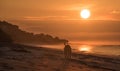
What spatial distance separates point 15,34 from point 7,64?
2852 inches

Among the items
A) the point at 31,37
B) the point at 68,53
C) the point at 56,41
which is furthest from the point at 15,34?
the point at 68,53

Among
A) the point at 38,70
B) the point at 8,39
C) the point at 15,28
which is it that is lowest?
the point at 38,70

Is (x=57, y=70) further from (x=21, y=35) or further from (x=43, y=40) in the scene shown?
(x=43, y=40)

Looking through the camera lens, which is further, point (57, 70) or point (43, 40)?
point (43, 40)

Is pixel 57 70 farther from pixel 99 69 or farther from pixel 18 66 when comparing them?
pixel 99 69

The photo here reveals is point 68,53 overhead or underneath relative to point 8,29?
underneath

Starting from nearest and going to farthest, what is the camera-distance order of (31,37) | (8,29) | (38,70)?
(38,70) → (8,29) → (31,37)

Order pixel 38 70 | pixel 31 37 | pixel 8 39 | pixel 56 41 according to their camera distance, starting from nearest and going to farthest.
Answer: pixel 38 70, pixel 8 39, pixel 31 37, pixel 56 41

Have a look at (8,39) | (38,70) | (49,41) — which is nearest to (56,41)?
(49,41)

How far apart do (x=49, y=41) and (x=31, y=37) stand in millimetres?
8205

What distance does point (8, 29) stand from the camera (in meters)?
96.5

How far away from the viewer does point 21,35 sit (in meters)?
108

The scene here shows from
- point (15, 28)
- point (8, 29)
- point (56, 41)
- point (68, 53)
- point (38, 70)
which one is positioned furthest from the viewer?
point (56, 41)

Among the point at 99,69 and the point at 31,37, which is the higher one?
the point at 31,37
